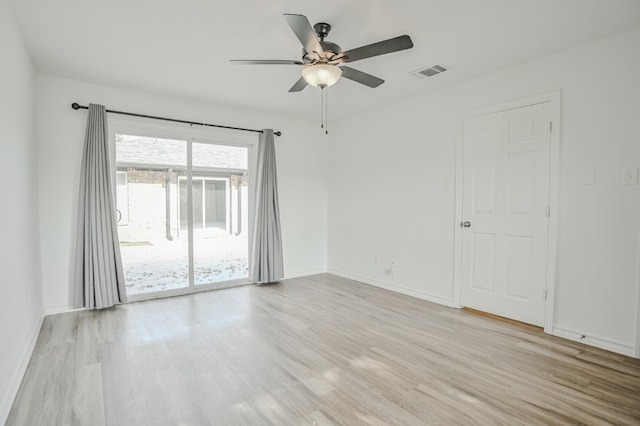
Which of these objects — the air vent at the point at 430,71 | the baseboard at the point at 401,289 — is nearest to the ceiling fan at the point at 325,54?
the air vent at the point at 430,71

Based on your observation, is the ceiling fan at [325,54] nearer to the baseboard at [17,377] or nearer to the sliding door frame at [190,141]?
the sliding door frame at [190,141]

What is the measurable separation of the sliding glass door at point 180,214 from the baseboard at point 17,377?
4.21 ft

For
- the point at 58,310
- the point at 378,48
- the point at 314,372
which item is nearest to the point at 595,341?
the point at 314,372

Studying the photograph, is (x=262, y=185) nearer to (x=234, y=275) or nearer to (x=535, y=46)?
(x=234, y=275)

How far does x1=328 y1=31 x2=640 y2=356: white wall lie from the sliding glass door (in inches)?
85.4

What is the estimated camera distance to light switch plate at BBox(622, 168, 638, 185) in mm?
2619

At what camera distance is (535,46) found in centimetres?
286

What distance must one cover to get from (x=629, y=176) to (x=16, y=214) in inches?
189

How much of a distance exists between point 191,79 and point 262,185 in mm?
1753

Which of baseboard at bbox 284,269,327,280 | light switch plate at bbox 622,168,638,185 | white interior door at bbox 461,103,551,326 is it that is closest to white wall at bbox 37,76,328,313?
baseboard at bbox 284,269,327,280

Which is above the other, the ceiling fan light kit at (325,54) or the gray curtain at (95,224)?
the ceiling fan light kit at (325,54)

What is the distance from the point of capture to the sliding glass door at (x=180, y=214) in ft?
13.5

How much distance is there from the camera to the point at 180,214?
4426 millimetres

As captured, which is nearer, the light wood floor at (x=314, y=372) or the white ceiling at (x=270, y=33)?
the light wood floor at (x=314, y=372)
